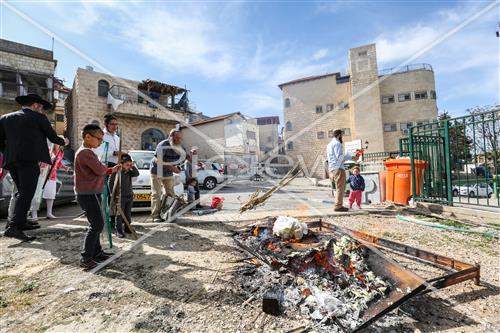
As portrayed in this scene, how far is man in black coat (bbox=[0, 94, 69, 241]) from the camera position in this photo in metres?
3.69

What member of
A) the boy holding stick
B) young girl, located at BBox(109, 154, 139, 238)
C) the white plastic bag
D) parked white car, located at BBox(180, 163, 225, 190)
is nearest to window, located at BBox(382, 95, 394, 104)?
parked white car, located at BBox(180, 163, 225, 190)

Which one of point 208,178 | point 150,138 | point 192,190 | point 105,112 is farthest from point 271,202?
point 105,112

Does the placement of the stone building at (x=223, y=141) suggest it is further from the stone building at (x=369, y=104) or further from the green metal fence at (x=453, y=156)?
the green metal fence at (x=453, y=156)

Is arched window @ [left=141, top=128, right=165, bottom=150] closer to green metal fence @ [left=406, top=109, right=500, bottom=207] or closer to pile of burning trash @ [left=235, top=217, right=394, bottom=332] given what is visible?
green metal fence @ [left=406, top=109, right=500, bottom=207]

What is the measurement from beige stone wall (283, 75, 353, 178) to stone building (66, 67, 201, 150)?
1505cm

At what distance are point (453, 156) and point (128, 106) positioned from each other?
20.5m

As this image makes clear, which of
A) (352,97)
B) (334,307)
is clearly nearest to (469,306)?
(334,307)

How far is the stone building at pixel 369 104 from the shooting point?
28.4 metres

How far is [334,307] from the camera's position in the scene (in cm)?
206

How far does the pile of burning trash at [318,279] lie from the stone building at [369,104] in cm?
2496

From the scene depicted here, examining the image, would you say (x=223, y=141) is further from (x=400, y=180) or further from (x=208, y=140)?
(x=400, y=180)

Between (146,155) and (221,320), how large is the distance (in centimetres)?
669

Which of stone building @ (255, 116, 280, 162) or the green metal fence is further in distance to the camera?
stone building @ (255, 116, 280, 162)

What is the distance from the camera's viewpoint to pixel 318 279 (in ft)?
8.27
